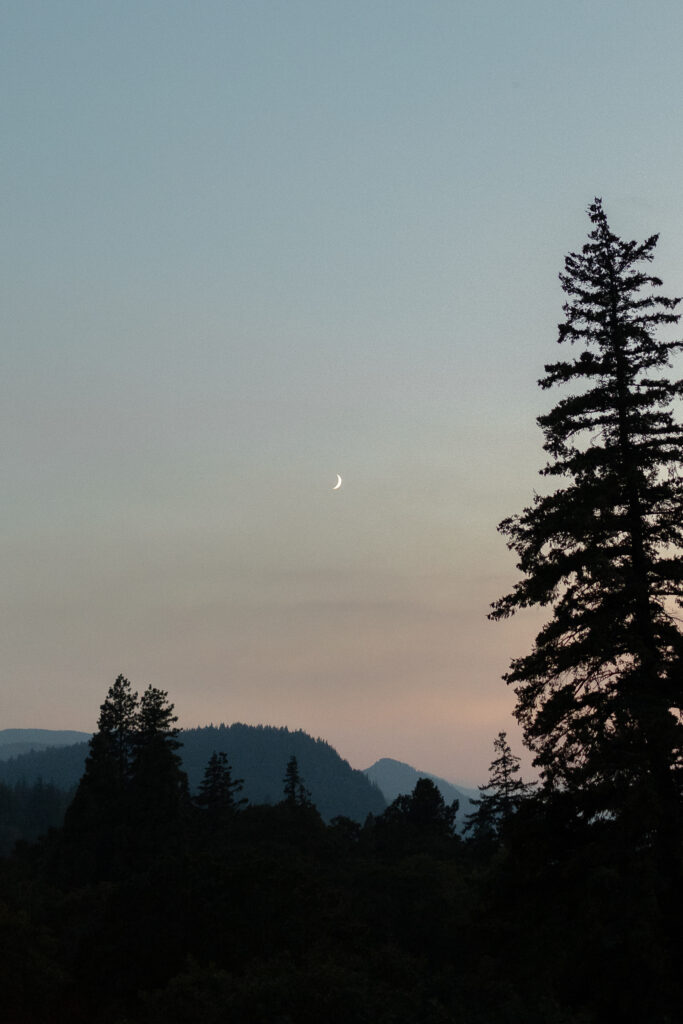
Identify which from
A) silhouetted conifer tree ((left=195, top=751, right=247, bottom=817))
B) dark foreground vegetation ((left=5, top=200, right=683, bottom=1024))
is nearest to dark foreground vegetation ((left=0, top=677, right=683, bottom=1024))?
dark foreground vegetation ((left=5, top=200, right=683, bottom=1024))

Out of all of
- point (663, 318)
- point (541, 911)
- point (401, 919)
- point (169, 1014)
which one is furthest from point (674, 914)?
point (401, 919)

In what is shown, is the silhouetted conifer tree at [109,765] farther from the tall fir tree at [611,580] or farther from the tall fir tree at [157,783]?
the tall fir tree at [611,580]

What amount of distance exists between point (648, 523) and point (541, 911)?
29.3ft

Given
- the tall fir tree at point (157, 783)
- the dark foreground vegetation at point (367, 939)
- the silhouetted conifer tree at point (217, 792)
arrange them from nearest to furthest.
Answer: the dark foreground vegetation at point (367, 939)
the tall fir tree at point (157, 783)
the silhouetted conifer tree at point (217, 792)

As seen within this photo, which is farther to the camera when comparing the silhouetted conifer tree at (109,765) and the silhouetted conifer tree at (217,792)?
the silhouetted conifer tree at (217,792)

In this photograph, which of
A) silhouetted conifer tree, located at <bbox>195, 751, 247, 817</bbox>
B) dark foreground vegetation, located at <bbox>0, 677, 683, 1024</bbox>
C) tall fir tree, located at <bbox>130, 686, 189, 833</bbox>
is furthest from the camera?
silhouetted conifer tree, located at <bbox>195, 751, 247, 817</bbox>

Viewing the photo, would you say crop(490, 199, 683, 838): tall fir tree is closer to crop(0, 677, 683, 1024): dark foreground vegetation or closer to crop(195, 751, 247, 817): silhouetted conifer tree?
crop(0, 677, 683, 1024): dark foreground vegetation

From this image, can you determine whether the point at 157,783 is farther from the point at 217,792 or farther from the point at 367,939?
the point at 367,939

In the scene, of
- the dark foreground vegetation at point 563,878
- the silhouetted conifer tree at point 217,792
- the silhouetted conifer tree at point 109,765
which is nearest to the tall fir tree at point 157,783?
the silhouetted conifer tree at point 109,765

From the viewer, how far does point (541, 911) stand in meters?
20.3

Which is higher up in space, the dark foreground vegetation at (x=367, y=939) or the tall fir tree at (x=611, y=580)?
the tall fir tree at (x=611, y=580)

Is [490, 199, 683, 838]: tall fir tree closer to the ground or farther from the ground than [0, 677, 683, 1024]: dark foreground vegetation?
farther from the ground

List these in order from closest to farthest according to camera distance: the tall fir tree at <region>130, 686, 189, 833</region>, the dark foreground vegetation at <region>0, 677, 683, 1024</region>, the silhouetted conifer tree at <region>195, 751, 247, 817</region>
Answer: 1. the dark foreground vegetation at <region>0, 677, 683, 1024</region>
2. the tall fir tree at <region>130, 686, 189, 833</region>
3. the silhouetted conifer tree at <region>195, 751, 247, 817</region>

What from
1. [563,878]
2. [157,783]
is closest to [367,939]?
[563,878]
